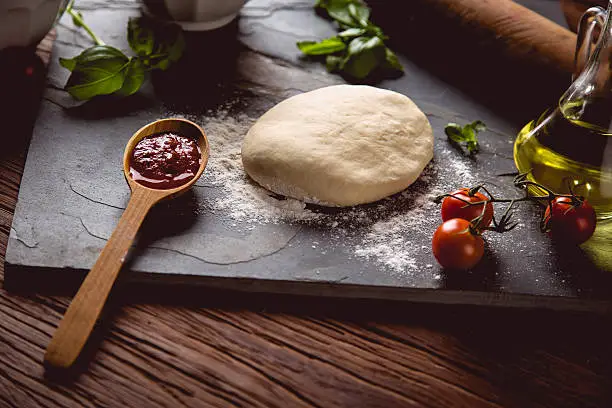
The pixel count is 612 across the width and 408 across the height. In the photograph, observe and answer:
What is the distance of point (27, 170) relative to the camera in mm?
1880

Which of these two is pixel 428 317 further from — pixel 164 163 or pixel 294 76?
pixel 294 76

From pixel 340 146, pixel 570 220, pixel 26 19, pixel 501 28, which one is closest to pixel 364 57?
pixel 501 28

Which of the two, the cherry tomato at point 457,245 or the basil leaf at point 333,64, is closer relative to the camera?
the cherry tomato at point 457,245

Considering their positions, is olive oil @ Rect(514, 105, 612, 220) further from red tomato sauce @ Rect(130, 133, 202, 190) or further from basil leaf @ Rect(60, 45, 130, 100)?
basil leaf @ Rect(60, 45, 130, 100)

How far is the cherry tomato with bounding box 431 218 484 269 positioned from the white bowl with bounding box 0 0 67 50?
1.32m

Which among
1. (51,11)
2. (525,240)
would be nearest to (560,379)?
(525,240)

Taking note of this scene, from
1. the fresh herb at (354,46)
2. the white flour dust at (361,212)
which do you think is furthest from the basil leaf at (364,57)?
the white flour dust at (361,212)

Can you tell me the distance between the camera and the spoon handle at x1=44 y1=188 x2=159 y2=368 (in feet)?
4.69

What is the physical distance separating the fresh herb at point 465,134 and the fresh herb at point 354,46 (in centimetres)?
36

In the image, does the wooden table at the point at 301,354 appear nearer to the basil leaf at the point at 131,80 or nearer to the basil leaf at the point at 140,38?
the basil leaf at the point at 131,80

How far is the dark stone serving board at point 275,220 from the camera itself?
5.39ft

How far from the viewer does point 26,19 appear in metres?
2.08

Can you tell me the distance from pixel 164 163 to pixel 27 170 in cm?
39

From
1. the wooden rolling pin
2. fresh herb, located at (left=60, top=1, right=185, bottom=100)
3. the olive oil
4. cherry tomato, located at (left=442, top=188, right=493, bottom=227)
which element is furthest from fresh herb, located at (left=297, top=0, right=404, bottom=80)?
cherry tomato, located at (left=442, top=188, right=493, bottom=227)
